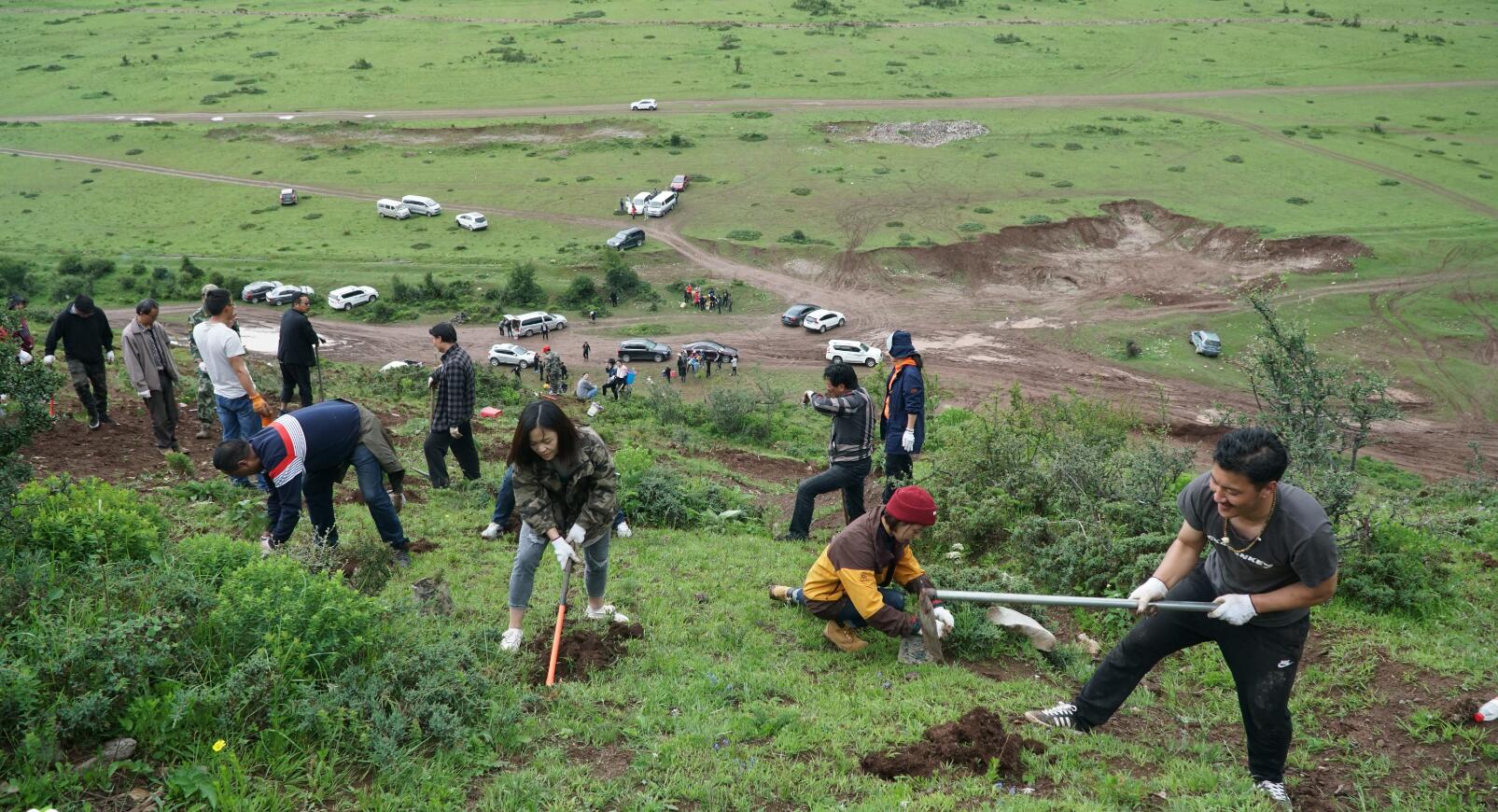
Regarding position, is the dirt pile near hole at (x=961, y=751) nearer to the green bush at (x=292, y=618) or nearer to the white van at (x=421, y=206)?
Result: the green bush at (x=292, y=618)

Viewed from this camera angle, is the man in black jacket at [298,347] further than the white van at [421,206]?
No

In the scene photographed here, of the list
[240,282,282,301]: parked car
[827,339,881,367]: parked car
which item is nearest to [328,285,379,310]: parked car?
[240,282,282,301]: parked car

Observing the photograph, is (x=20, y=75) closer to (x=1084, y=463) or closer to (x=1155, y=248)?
(x=1155, y=248)

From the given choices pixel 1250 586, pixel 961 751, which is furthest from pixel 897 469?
pixel 1250 586

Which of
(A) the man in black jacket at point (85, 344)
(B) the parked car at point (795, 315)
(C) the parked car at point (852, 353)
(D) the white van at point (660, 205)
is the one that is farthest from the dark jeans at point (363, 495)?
(D) the white van at point (660, 205)

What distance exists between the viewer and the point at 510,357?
34281 millimetres

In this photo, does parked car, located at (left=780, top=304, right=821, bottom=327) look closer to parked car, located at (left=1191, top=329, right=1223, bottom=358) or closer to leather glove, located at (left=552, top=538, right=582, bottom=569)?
parked car, located at (left=1191, top=329, right=1223, bottom=358)

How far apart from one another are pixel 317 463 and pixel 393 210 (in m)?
46.1

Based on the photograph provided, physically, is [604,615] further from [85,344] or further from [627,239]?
[627,239]

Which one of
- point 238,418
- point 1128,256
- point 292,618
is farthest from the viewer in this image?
point 1128,256

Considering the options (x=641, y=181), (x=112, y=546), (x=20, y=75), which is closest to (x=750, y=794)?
(x=112, y=546)

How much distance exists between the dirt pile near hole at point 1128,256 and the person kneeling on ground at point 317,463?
1467 inches

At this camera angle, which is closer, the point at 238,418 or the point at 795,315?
the point at 238,418

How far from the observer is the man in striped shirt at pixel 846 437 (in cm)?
939
